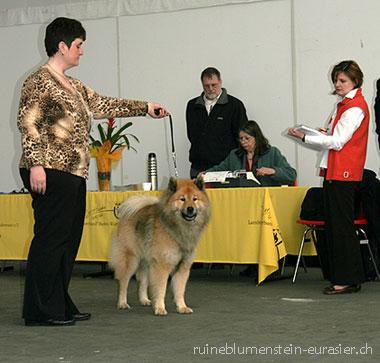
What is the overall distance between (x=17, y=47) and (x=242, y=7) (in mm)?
2766

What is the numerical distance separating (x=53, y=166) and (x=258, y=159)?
8.96 ft

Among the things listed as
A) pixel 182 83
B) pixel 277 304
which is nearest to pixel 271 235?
pixel 277 304

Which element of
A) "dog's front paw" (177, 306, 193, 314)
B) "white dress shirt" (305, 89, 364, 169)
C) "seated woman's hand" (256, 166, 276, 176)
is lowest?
"dog's front paw" (177, 306, 193, 314)

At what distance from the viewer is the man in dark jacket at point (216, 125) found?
23.1ft

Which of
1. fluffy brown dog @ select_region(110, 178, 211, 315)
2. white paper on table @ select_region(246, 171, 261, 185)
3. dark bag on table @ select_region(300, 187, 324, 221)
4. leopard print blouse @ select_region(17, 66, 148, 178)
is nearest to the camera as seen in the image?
leopard print blouse @ select_region(17, 66, 148, 178)

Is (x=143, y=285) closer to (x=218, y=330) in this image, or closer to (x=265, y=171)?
(x=218, y=330)

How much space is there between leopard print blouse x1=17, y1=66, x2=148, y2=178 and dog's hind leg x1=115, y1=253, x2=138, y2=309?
0.83 meters

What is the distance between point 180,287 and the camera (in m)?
4.45

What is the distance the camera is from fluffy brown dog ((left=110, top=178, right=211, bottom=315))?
4.43 m

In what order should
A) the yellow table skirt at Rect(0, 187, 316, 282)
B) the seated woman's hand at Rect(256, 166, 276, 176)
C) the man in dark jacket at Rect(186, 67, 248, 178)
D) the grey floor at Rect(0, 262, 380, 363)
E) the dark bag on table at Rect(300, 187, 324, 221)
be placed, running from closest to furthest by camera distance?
the grey floor at Rect(0, 262, 380, 363)
the dark bag on table at Rect(300, 187, 324, 221)
the yellow table skirt at Rect(0, 187, 316, 282)
the seated woman's hand at Rect(256, 166, 276, 176)
the man in dark jacket at Rect(186, 67, 248, 178)

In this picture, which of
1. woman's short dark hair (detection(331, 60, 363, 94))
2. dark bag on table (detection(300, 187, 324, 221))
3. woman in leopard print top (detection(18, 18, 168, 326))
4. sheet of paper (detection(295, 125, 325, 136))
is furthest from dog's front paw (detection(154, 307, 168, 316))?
woman's short dark hair (detection(331, 60, 363, 94))

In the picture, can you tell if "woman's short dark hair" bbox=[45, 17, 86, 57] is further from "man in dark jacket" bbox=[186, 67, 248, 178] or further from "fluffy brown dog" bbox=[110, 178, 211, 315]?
"man in dark jacket" bbox=[186, 67, 248, 178]

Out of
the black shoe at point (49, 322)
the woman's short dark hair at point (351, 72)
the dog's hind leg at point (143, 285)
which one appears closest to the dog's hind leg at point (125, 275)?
the dog's hind leg at point (143, 285)

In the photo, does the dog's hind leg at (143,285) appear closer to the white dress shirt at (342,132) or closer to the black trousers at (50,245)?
the black trousers at (50,245)
